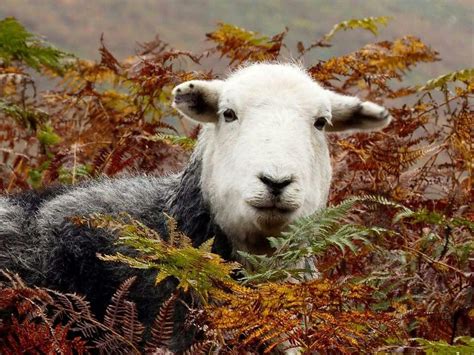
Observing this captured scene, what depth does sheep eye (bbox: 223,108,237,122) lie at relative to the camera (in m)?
6.44

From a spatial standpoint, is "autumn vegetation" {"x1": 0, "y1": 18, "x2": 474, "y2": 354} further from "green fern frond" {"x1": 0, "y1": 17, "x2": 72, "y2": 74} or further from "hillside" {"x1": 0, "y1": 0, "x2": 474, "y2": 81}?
"hillside" {"x1": 0, "y1": 0, "x2": 474, "y2": 81}

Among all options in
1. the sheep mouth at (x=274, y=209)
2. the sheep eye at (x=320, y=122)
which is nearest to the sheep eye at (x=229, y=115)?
the sheep eye at (x=320, y=122)

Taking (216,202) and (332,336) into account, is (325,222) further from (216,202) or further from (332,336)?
(216,202)

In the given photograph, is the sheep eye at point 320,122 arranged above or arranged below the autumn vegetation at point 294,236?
above

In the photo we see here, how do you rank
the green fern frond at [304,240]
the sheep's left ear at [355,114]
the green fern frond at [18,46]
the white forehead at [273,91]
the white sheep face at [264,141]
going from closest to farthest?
1. the green fern frond at [304,240]
2. the white sheep face at [264,141]
3. the white forehead at [273,91]
4. the sheep's left ear at [355,114]
5. the green fern frond at [18,46]

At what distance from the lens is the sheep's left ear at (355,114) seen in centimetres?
697

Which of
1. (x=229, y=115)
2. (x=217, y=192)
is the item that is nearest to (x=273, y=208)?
(x=217, y=192)

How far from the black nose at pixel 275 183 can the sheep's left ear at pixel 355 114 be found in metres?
1.42

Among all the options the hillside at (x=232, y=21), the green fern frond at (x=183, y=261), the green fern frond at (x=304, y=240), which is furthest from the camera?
the hillside at (x=232, y=21)

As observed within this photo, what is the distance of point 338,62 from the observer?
28.4 ft

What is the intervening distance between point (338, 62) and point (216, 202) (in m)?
2.95

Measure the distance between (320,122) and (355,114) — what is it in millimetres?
553

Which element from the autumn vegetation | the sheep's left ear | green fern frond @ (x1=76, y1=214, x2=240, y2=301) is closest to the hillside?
the autumn vegetation

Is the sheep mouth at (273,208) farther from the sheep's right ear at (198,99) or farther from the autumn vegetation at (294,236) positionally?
the sheep's right ear at (198,99)
